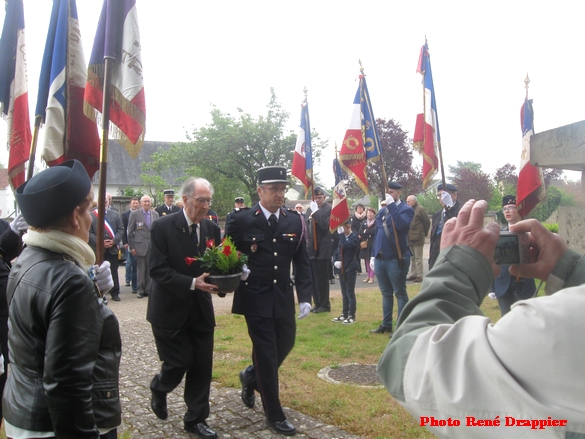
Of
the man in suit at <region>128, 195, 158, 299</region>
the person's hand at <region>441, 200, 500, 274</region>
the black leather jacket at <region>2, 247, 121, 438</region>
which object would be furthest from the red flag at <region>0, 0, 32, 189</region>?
the man in suit at <region>128, 195, 158, 299</region>

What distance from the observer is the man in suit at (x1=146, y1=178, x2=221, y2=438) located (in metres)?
4.14

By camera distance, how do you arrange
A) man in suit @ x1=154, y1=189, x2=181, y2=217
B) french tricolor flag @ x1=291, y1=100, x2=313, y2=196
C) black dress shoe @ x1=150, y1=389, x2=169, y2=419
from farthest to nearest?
man in suit @ x1=154, y1=189, x2=181, y2=217 < french tricolor flag @ x1=291, y1=100, x2=313, y2=196 < black dress shoe @ x1=150, y1=389, x2=169, y2=419

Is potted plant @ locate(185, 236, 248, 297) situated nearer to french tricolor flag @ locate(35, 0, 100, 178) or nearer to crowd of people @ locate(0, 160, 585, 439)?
crowd of people @ locate(0, 160, 585, 439)

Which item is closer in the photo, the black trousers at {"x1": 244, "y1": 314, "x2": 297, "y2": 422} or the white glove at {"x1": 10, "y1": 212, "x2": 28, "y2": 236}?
the white glove at {"x1": 10, "y1": 212, "x2": 28, "y2": 236}

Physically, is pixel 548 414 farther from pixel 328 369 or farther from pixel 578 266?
pixel 328 369

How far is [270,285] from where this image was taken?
4.48 metres

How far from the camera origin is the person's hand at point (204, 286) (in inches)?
162

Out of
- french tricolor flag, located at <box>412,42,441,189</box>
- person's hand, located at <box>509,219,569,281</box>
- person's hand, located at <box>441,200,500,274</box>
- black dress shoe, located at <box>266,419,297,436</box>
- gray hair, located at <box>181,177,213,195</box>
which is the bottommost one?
black dress shoe, located at <box>266,419,297,436</box>

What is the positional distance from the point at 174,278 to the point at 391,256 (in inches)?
164

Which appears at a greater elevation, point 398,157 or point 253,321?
point 398,157

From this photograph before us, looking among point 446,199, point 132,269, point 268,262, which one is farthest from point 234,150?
point 268,262

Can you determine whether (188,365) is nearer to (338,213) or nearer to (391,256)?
(391,256)

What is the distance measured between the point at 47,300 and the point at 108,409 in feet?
1.98

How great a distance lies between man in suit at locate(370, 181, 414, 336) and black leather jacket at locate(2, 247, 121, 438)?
566cm
